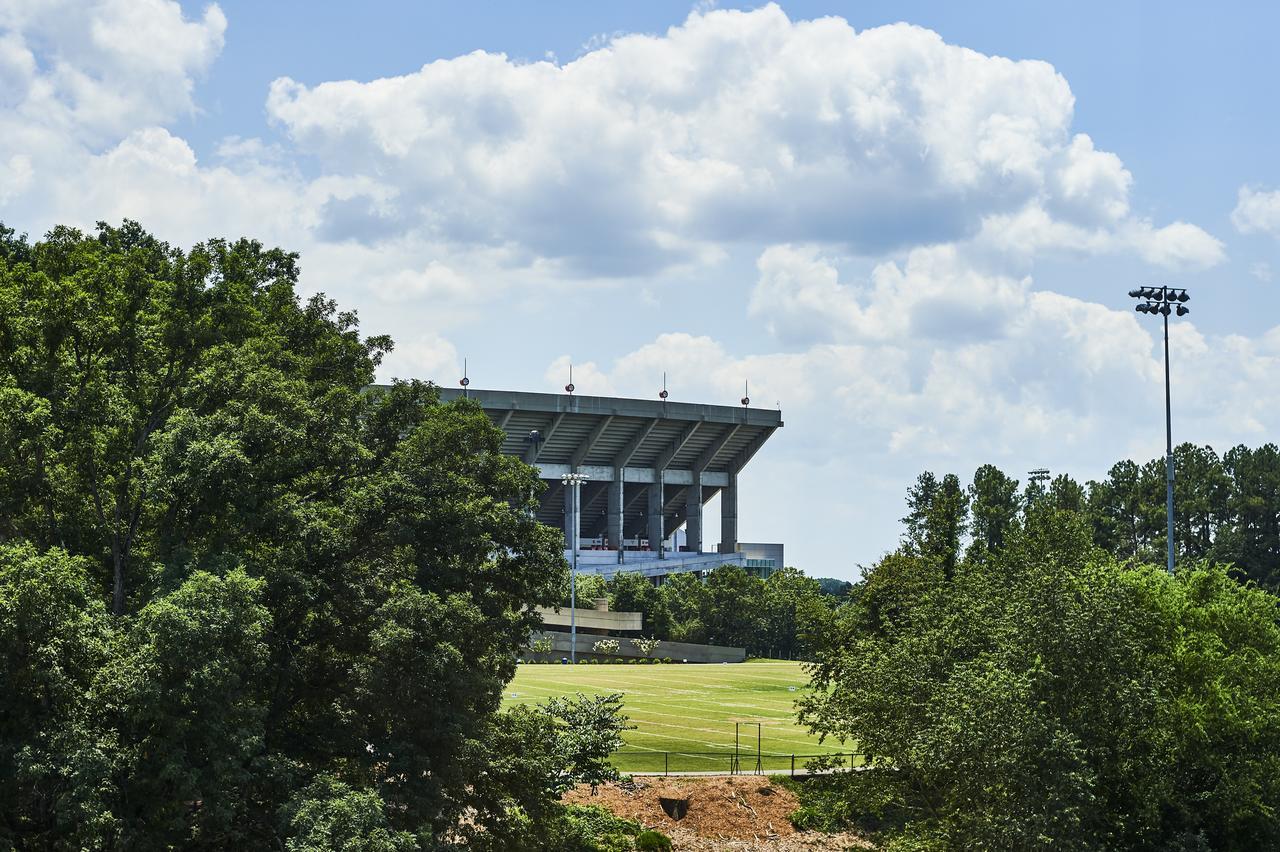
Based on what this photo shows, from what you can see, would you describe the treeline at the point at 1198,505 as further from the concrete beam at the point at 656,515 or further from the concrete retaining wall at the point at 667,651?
the concrete beam at the point at 656,515

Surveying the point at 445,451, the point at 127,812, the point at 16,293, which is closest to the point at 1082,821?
the point at 445,451

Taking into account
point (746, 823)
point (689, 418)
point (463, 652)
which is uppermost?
point (689, 418)

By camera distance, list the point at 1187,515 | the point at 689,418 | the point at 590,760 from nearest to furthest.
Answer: the point at 590,760 → the point at 1187,515 → the point at 689,418

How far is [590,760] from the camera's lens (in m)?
36.0

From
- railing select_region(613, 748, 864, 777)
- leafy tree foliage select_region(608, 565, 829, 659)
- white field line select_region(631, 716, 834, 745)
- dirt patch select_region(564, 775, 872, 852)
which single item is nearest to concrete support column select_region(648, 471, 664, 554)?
leafy tree foliage select_region(608, 565, 829, 659)

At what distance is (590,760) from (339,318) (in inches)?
541

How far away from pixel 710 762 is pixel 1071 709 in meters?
16.9

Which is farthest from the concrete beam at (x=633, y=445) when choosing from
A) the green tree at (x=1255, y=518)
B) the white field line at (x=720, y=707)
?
the white field line at (x=720, y=707)

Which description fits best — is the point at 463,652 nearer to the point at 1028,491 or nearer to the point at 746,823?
the point at 746,823

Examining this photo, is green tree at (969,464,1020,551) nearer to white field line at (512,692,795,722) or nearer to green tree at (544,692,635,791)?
white field line at (512,692,795,722)

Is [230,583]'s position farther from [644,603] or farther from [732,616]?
[732,616]

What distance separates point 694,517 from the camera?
156 metres

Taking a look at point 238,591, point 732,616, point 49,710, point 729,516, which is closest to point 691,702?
point 238,591

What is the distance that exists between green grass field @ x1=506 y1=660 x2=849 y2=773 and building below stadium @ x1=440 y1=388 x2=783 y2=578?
1757 inches
